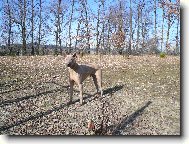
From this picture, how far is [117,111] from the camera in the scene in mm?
5180

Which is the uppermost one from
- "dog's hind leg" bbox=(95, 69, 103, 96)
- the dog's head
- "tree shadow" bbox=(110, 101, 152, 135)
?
the dog's head

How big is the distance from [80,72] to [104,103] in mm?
751

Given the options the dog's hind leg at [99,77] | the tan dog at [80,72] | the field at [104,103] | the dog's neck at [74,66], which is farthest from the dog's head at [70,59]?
the dog's hind leg at [99,77]

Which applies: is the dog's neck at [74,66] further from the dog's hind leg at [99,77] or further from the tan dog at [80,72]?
the dog's hind leg at [99,77]

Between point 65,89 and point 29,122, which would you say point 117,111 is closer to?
point 29,122

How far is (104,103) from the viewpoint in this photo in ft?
18.6

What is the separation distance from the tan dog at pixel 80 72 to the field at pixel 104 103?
0.20 metres

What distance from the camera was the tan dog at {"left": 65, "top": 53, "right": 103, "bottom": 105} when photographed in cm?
526

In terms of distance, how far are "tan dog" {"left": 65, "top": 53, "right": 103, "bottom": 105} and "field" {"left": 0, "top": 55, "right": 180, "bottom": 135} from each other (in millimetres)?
203

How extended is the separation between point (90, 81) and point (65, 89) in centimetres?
65

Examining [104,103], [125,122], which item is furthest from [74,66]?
[125,122]

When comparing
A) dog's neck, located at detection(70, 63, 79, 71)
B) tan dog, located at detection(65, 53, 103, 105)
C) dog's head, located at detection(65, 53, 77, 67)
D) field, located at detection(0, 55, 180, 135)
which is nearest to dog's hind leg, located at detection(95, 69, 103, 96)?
tan dog, located at detection(65, 53, 103, 105)

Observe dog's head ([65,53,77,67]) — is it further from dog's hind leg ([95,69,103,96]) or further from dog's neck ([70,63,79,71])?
dog's hind leg ([95,69,103,96])

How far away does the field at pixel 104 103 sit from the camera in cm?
452
